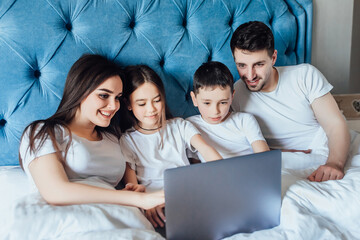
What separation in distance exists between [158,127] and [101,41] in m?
0.39

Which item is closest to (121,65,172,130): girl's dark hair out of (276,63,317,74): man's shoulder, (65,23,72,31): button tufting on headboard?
(65,23,72,31): button tufting on headboard

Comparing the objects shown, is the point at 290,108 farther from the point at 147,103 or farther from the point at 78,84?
the point at 78,84

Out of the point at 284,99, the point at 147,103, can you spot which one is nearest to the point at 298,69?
the point at 284,99

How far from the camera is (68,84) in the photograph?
0.97m

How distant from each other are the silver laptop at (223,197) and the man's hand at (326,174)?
299mm

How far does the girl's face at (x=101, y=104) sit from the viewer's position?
0.95 meters

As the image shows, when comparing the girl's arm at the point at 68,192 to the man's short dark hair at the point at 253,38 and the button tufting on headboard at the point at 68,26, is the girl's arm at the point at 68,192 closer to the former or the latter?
the button tufting on headboard at the point at 68,26

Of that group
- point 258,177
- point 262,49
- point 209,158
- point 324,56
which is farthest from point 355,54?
point 258,177

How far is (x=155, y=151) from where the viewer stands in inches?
43.5

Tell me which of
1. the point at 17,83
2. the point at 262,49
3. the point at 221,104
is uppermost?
the point at 262,49

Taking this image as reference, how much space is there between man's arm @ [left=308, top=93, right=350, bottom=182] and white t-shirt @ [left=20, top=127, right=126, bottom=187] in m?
0.67

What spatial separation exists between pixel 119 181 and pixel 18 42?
593 millimetres

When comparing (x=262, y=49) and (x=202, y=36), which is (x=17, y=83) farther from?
(x=262, y=49)

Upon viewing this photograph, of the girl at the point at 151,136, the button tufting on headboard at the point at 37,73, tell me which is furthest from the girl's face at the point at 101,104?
the button tufting on headboard at the point at 37,73
